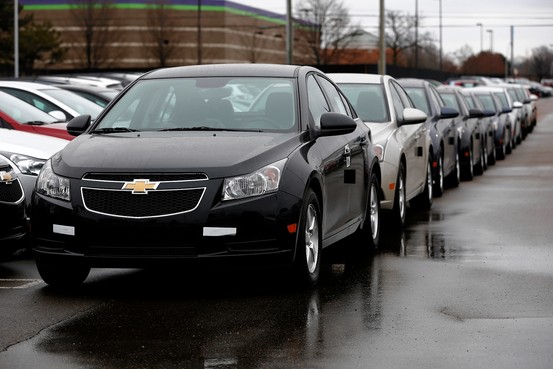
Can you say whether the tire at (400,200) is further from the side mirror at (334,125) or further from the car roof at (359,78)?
the side mirror at (334,125)

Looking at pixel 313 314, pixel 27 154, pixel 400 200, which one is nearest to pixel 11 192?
pixel 27 154

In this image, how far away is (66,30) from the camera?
10519cm

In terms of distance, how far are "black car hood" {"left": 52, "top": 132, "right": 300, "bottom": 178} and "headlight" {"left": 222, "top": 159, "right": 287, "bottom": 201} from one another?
45 millimetres

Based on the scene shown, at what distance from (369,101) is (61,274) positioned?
5.89 metres

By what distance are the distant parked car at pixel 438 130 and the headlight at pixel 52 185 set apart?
804 cm

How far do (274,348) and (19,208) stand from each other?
151 inches

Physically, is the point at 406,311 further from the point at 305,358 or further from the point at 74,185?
the point at 74,185

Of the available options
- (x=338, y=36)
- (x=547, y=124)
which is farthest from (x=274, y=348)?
(x=338, y=36)

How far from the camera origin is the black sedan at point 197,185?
772 cm

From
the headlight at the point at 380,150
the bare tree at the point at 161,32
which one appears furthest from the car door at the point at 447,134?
the bare tree at the point at 161,32

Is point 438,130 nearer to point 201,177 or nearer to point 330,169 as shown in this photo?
point 330,169

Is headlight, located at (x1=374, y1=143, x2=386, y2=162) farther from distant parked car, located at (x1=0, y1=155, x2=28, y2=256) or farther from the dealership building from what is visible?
the dealership building

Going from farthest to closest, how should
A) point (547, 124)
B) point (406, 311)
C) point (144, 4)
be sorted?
1. point (144, 4)
2. point (547, 124)
3. point (406, 311)

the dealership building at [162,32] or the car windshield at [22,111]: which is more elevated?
the dealership building at [162,32]
